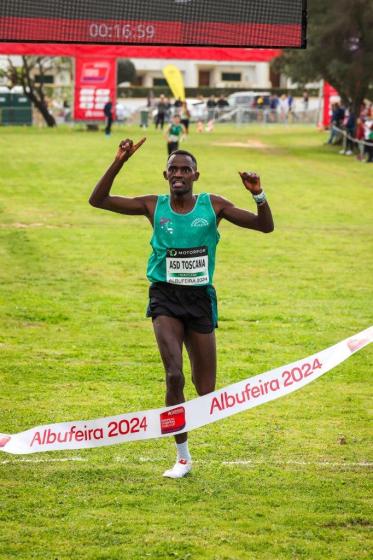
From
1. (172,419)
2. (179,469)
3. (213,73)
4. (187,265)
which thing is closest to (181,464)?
(179,469)

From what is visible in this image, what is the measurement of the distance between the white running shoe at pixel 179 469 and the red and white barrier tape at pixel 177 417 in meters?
0.30

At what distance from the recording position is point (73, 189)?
3316 cm

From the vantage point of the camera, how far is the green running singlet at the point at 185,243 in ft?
28.8

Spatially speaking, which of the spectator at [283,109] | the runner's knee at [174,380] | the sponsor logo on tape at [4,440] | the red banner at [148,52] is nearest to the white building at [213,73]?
the spectator at [283,109]

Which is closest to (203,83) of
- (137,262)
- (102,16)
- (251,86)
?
(251,86)

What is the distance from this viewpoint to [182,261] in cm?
877

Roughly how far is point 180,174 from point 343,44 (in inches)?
1553

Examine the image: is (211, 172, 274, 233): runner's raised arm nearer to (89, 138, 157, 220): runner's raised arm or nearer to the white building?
(89, 138, 157, 220): runner's raised arm

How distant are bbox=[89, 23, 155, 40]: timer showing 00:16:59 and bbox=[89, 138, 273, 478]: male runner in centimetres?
226

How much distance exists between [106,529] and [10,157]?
35108 millimetres

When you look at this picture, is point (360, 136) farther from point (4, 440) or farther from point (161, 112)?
point (4, 440)

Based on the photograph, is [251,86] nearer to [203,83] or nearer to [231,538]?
[203,83]

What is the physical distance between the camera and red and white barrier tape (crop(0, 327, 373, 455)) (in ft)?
28.6

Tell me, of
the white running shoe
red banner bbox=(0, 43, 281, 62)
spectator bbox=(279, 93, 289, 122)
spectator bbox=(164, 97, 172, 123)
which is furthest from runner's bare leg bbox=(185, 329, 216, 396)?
spectator bbox=(279, 93, 289, 122)
